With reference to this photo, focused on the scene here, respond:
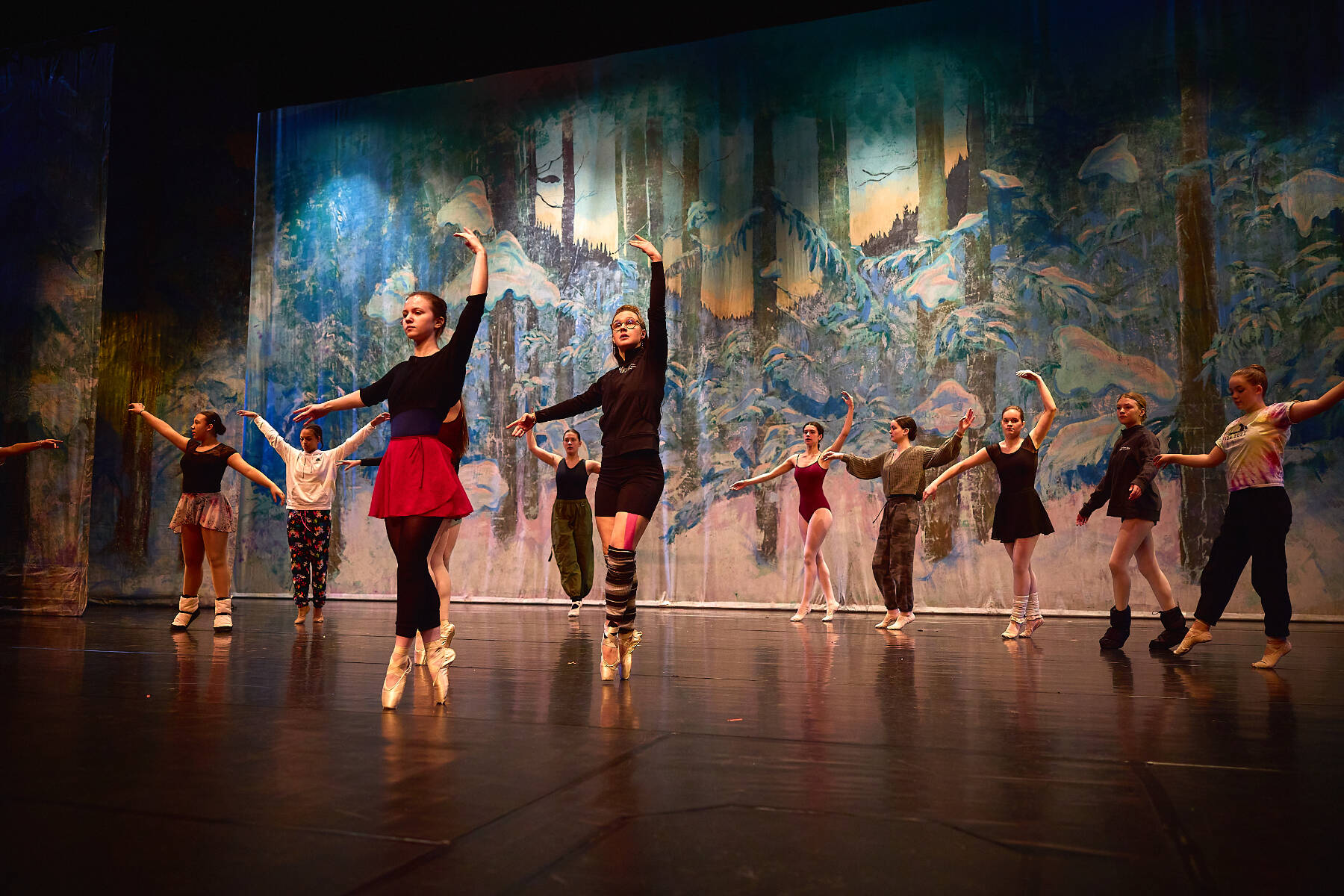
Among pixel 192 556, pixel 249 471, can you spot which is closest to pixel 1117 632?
pixel 249 471

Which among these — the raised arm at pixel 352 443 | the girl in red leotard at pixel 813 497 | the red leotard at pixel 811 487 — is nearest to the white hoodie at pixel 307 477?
the raised arm at pixel 352 443

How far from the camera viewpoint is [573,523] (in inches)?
334

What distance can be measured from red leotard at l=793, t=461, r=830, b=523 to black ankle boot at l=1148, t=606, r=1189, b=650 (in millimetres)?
2915

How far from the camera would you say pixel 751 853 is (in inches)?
56.4

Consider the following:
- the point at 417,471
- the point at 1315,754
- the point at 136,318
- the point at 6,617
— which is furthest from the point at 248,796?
the point at 136,318

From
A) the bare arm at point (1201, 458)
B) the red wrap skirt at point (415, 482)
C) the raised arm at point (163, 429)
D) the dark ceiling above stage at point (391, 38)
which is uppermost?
the dark ceiling above stage at point (391, 38)

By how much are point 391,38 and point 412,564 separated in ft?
30.5

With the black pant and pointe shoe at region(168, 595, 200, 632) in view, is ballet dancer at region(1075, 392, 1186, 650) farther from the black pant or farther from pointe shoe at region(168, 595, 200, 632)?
pointe shoe at region(168, 595, 200, 632)

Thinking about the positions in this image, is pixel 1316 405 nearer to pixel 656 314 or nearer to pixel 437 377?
pixel 656 314

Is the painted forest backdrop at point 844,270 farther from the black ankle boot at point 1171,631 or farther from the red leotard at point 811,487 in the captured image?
the black ankle boot at point 1171,631

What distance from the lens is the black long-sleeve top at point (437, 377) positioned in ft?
10.0

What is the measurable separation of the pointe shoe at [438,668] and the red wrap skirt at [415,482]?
1.58ft

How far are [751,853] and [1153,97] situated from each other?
32.7 feet

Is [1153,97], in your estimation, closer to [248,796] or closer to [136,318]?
[248,796]
